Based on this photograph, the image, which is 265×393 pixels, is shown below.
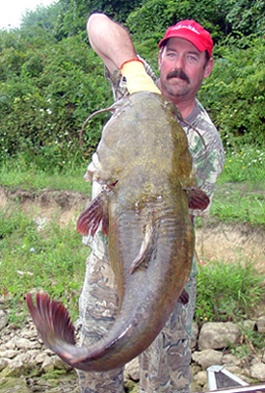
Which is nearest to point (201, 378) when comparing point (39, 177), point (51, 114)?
point (39, 177)

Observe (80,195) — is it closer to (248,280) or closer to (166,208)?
(248,280)

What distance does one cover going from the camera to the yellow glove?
190 cm

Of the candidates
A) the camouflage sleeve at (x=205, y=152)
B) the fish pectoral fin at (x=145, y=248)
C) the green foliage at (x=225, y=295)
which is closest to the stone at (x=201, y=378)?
the green foliage at (x=225, y=295)

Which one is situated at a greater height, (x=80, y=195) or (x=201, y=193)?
(x=201, y=193)

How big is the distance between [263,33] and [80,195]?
7.46m

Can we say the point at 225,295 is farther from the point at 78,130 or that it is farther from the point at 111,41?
the point at 78,130

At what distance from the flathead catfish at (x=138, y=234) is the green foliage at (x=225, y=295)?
10.3ft

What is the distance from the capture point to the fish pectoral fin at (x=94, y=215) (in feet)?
5.53

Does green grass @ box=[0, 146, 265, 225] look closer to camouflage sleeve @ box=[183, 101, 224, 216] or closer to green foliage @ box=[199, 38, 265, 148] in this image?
green foliage @ box=[199, 38, 265, 148]

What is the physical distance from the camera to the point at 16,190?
7.15m

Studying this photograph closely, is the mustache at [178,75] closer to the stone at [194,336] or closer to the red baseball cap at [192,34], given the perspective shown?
the red baseball cap at [192,34]

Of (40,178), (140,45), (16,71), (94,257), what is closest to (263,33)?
(140,45)

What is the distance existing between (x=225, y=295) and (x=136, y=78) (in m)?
3.11

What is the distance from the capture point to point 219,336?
456cm
